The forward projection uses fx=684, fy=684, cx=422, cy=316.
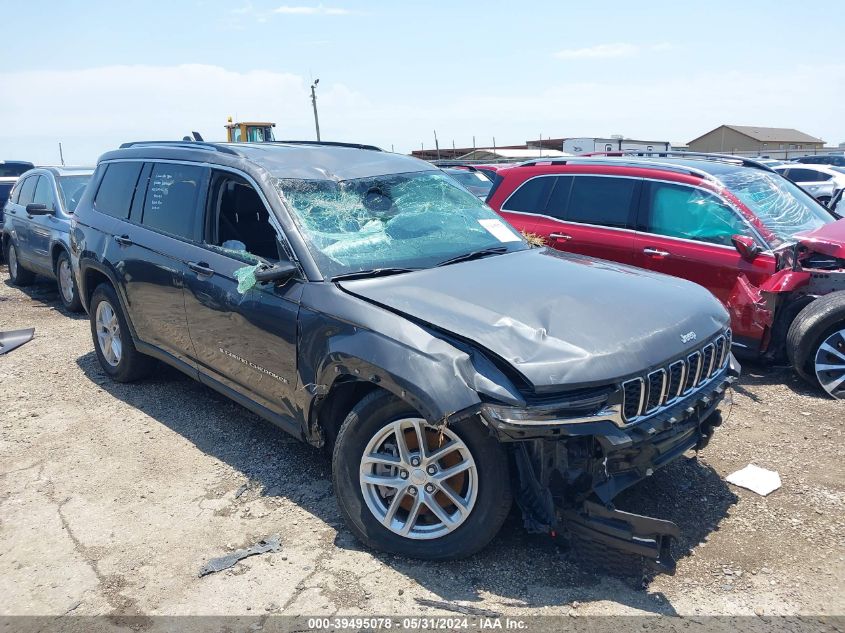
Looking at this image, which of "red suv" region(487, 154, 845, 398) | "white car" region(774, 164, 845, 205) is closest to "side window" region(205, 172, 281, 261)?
"red suv" region(487, 154, 845, 398)

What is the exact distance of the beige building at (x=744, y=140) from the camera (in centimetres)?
5578

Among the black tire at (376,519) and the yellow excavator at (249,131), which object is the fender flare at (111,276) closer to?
the black tire at (376,519)

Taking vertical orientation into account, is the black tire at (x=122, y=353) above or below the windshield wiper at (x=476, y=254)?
below

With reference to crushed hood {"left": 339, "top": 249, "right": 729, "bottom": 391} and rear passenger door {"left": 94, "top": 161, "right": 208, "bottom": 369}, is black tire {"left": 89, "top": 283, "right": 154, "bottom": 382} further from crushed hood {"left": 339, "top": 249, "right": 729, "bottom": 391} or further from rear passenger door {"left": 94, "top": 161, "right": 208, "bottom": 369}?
crushed hood {"left": 339, "top": 249, "right": 729, "bottom": 391}

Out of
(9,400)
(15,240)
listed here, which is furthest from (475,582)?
(15,240)

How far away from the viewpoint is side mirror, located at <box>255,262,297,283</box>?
362 cm

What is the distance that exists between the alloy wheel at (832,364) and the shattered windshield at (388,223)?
2.65 meters

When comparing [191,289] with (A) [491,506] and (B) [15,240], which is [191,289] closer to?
(A) [491,506]

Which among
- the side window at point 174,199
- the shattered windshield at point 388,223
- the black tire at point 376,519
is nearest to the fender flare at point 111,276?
the side window at point 174,199

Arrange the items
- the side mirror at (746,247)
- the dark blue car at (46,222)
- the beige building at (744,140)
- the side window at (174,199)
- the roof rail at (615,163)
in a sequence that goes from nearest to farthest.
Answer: the side window at (174,199)
the side mirror at (746,247)
the roof rail at (615,163)
the dark blue car at (46,222)
the beige building at (744,140)

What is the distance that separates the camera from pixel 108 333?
588 centimetres

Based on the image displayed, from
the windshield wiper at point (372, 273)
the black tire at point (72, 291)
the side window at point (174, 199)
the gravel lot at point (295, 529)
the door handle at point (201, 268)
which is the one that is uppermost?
the side window at point (174, 199)

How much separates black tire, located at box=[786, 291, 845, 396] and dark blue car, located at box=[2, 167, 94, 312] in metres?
7.85

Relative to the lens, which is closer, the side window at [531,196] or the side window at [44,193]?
the side window at [531,196]
